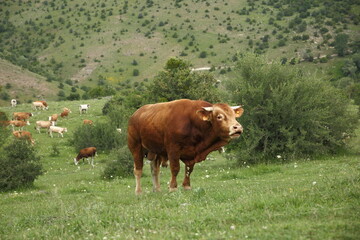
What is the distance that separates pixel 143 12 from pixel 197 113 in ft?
477

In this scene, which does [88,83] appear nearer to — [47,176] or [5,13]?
[5,13]

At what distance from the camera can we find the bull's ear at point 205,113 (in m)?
10.5

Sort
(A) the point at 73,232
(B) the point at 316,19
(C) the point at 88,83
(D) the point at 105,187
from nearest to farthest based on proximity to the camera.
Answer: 1. (A) the point at 73,232
2. (D) the point at 105,187
3. (C) the point at 88,83
4. (B) the point at 316,19

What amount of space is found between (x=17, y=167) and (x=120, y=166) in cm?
550

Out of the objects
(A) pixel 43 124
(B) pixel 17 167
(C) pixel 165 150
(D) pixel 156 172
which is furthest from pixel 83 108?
(C) pixel 165 150

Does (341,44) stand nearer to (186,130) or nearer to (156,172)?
(156,172)

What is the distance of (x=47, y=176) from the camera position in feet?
90.2

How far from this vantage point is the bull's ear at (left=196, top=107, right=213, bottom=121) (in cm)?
1050

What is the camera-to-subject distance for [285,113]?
75.2ft

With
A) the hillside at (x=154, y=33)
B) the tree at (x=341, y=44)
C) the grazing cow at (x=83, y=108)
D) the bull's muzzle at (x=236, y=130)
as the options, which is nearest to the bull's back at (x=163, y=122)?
the bull's muzzle at (x=236, y=130)

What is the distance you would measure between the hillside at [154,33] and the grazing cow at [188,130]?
98922mm

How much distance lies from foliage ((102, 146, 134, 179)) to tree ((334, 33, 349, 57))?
102 metres

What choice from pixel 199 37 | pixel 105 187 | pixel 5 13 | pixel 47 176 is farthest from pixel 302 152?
pixel 5 13

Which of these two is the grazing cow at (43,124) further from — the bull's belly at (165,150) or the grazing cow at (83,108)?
the bull's belly at (165,150)
